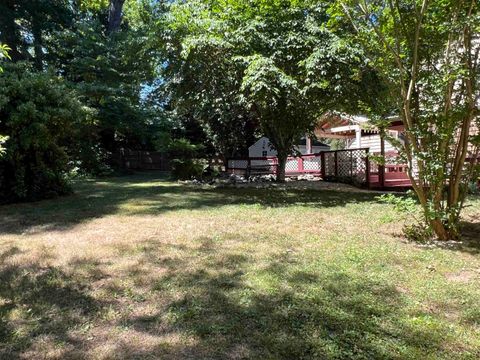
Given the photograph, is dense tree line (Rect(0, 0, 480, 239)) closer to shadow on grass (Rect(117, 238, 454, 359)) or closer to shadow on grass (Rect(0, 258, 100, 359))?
shadow on grass (Rect(0, 258, 100, 359))

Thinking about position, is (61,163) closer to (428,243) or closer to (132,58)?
(428,243)

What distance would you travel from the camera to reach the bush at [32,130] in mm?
7723

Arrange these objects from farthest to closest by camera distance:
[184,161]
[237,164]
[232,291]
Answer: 1. [237,164]
2. [184,161]
3. [232,291]

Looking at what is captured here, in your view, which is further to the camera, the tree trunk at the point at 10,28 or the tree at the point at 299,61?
the tree trunk at the point at 10,28

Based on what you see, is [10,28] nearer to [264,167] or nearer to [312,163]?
[264,167]

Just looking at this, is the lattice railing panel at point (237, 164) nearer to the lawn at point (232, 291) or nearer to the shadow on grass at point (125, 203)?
the shadow on grass at point (125, 203)

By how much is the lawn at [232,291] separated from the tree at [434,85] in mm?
774

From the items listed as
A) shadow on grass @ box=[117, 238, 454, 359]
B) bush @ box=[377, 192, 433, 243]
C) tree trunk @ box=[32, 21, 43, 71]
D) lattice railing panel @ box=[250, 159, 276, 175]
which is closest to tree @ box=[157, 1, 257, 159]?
lattice railing panel @ box=[250, 159, 276, 175]

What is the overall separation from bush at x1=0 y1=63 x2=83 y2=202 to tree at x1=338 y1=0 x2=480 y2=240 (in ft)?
19.7

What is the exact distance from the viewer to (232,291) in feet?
11.4

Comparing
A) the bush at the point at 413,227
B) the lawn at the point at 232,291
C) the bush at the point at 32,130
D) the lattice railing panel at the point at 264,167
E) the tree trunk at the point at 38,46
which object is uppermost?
the tree trunk at the point at 38,46

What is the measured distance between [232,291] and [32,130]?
20.3ft

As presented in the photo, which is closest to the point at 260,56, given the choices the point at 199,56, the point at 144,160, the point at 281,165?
the point at 199,56

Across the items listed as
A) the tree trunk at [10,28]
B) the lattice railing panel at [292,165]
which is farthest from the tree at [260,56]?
the tree trunk at [10,28]
